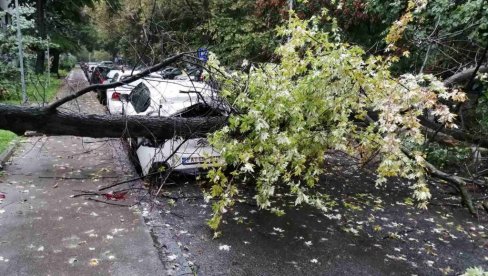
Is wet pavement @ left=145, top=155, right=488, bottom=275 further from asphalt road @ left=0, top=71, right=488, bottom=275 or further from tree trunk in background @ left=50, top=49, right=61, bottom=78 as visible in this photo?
tree trunk in background @ left=50, top=49, right=61, bottom=78

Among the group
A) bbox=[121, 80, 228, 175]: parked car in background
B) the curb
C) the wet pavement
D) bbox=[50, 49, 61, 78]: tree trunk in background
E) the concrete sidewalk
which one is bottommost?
bbox=[50, 49, 61, 78]: tree trunk in background

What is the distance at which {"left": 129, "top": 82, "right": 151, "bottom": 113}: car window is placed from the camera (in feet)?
28.3

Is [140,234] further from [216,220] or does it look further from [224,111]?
[224,111]

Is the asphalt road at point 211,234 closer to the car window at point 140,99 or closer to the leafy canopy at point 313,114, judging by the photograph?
the leafy canopy at point 313,114

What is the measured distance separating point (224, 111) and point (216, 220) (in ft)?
6.64

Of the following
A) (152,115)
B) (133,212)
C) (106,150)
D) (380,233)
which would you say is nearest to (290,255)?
(380,233)

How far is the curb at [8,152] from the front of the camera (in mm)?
7418

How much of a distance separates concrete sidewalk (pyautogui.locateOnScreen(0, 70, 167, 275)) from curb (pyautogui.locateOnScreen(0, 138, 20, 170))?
15 centimetres

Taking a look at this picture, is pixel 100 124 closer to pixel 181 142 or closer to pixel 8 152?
pixel 181 142

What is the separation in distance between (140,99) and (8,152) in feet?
9.67

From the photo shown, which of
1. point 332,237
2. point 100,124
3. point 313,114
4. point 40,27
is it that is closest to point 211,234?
point 332,237

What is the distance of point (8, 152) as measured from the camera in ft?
26.0

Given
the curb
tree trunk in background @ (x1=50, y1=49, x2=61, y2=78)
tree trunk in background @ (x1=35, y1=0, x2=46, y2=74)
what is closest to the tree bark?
the curb

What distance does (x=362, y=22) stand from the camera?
1254 cm
